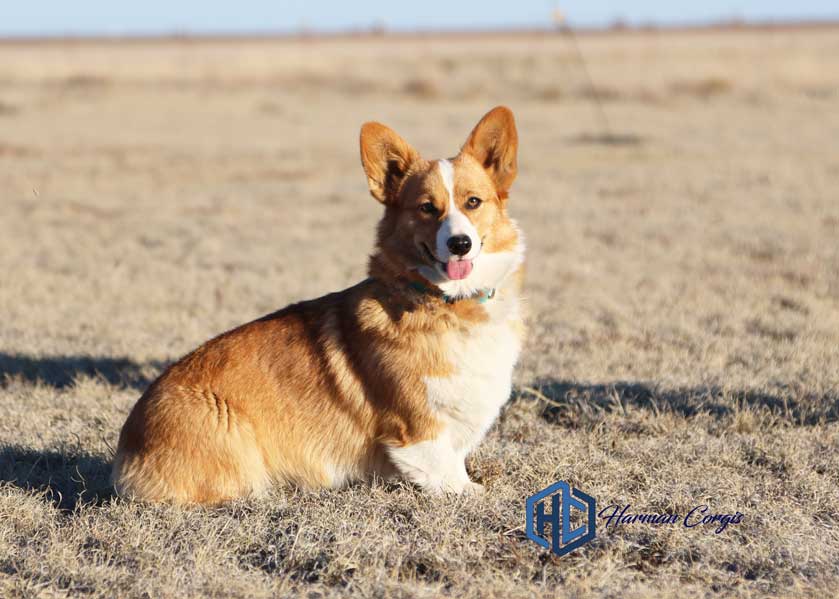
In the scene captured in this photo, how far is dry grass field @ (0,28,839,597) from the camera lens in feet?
11.8

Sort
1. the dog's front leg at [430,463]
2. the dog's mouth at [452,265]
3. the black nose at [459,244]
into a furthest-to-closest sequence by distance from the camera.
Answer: the dog's front leg at [430,463], the dog's mouth at [452,265], the black nose at [459,244]

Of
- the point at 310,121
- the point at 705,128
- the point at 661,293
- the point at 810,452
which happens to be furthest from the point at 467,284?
the point at 310,121

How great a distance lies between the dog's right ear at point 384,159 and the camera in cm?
398

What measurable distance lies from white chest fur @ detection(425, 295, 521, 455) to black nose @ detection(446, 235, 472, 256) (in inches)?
15.4

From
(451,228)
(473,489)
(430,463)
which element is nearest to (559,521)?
(473,489)

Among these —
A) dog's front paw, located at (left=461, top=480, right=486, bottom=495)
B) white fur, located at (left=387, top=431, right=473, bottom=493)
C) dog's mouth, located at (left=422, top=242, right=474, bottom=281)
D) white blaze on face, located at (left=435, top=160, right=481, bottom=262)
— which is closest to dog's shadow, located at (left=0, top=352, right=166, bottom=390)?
white fur, located at (left=387, top=431, right=473, bottom=493)

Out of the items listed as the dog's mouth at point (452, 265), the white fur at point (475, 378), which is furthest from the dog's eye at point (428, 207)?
the white fur at point (475, 378)

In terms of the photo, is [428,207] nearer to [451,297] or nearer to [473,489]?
[451,297]

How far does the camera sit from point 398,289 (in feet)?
13.3

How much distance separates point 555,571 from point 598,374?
2809 mm

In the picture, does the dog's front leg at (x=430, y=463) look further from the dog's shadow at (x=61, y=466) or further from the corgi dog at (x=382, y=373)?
the dog's shadow at (x=61, y=466)

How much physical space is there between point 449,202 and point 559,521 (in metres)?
1.39

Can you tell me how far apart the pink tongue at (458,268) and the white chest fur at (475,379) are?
24 cm

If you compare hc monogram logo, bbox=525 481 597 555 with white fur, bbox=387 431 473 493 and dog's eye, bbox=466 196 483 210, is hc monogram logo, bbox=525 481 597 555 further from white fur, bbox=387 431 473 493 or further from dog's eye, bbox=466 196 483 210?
dog's eye, bbox=466 196 483 210
